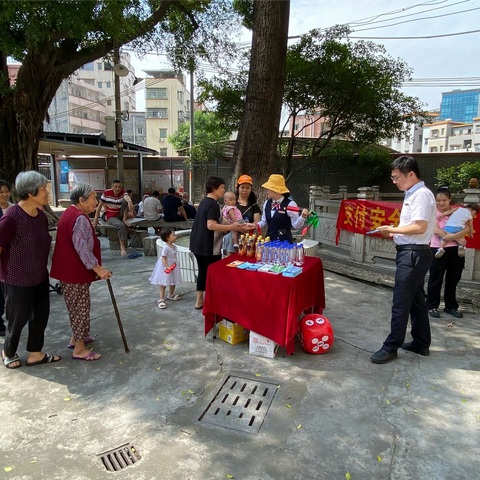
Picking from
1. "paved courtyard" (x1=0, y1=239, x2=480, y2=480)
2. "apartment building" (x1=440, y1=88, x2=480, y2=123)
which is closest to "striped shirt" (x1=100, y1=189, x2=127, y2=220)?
"paved courtyard" (x1=0, y1=239, x2=480, y2=480)

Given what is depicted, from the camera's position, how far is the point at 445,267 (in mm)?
4793

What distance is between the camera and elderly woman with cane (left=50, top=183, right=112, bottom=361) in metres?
3.29

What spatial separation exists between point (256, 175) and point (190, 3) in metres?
6.52

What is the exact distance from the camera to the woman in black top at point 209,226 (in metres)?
4.27

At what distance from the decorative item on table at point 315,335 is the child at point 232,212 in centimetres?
163

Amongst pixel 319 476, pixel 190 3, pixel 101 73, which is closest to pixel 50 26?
pixel 190 3

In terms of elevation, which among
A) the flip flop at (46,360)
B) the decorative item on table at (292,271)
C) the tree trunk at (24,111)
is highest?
the tree trunk at (24,111)

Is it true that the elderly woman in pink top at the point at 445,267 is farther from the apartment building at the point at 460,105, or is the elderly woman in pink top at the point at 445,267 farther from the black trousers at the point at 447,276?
the apartment building at the point at 460,105

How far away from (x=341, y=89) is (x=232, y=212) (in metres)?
11.4

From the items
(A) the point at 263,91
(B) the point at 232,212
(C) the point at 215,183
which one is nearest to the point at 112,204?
(A) the point at 263,91

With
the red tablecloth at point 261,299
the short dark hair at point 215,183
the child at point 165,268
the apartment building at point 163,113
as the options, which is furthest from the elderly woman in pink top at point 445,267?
the apartment building at point 163,113

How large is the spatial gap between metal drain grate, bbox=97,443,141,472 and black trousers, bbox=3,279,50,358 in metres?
1.56

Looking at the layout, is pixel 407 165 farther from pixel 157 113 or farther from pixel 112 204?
pixel 157 113

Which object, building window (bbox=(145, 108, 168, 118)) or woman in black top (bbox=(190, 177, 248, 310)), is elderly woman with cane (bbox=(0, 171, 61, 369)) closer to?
woman in black top (bbox=(190, 177, 248, 310))
